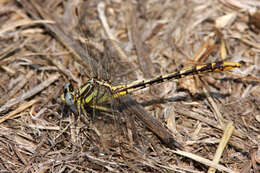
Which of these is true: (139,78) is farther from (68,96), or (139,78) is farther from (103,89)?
(68,96)

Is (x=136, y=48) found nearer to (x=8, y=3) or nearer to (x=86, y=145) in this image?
(x=86, y=145)

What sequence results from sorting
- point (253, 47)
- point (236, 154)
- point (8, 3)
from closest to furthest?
point (236, 154)
point (253, 47)
point (8, 3)

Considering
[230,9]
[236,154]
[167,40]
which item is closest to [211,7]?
[230,9]

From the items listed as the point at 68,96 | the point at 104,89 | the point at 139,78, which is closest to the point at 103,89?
the point at 104,89

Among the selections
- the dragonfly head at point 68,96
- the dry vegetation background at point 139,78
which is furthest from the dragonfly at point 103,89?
the dry vegetation background at point 139,78

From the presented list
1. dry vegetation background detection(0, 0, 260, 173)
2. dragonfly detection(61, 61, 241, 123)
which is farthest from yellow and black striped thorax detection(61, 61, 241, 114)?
dry vegetation background detection(0, 0, 260, 173)

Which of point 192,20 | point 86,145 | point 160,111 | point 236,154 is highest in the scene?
point 192,20

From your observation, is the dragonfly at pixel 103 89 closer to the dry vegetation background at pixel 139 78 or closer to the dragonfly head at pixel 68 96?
the dragonfly head at pixel 68 96

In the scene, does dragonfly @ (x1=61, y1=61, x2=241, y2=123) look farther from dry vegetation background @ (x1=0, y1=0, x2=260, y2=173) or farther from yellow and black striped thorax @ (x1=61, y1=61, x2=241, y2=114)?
dry vegetation background @ (x1=0, y1=0, x2=260, y2=173)
